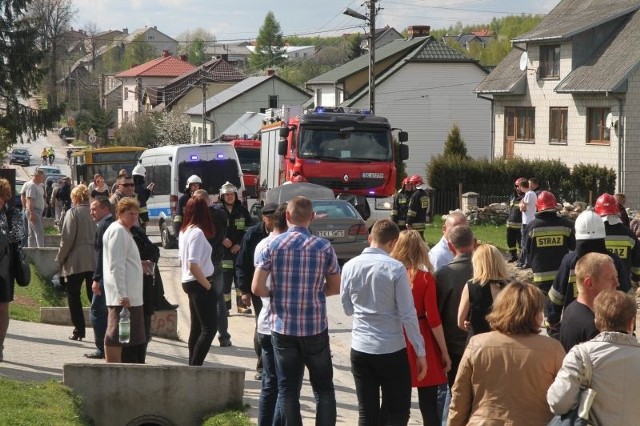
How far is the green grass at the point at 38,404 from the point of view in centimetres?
873

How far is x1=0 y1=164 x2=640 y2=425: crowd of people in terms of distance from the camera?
6055 mm

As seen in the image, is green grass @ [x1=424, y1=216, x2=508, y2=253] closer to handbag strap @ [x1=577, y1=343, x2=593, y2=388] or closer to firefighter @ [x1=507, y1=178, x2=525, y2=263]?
firefighter @ [x1=507, y1=178, x2=525, y2=263]

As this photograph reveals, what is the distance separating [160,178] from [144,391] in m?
20.4

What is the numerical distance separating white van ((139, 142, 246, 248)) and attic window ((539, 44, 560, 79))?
18712 millimetres

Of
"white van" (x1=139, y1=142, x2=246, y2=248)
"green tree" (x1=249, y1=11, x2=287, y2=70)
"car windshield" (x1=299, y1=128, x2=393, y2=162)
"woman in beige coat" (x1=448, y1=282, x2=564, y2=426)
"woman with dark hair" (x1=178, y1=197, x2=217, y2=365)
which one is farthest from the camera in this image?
"green tree" (x1=249, y1=11, x2=287, y2=70)

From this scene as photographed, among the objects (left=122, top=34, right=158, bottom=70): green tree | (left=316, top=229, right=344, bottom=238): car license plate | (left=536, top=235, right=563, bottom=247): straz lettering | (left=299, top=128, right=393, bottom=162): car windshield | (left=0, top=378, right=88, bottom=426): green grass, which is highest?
(left=122, top=34, right=158, bottom=70): green tree

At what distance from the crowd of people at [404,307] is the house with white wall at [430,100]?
47.7 meters

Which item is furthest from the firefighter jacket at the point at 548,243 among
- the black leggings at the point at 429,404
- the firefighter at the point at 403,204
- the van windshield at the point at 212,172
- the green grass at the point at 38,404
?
the van windshield at the point at 212,172

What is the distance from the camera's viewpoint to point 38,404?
30.2ft

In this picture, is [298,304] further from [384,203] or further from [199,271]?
[384,203]

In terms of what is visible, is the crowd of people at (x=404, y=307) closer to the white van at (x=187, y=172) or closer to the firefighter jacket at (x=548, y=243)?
the firefighter jacket at (x=548, y=243)

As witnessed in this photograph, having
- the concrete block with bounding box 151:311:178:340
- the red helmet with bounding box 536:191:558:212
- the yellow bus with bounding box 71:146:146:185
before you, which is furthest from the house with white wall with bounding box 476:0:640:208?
the red helmet with bounding box 536:191:558:212

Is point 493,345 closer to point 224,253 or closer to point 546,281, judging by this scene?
point 546,281

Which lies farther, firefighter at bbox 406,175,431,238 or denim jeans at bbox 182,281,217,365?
firefighter at bbox 406,175,431,238
